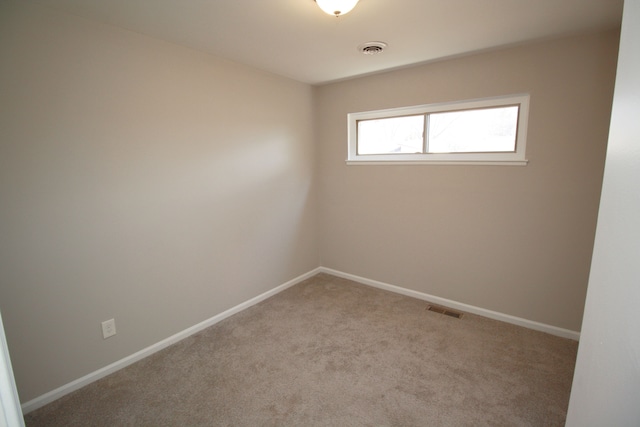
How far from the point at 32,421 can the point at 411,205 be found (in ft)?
10.5

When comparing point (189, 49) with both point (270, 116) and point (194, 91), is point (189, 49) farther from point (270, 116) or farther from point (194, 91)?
point (270, 116)

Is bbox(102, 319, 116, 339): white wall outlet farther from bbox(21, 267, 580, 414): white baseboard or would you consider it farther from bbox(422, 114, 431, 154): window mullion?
bbox(422, 114, 431, 154): window mullion

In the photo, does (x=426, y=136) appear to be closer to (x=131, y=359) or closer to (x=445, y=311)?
(x=445, y=311)

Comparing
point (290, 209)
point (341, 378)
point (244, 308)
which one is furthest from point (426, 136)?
point (244, 308)

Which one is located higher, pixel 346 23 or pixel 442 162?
pixel 346 23

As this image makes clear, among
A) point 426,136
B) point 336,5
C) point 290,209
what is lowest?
point 290,209

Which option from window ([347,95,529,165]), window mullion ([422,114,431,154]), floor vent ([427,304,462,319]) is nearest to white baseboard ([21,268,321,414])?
floor vent ([427,304,462,319])

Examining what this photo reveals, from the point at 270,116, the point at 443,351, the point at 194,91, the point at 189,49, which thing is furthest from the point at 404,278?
the point at 189,49

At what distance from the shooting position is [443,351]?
2279mm

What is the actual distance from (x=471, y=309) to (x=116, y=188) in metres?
3.15

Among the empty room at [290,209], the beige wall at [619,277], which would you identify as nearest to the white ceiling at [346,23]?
the empty room at [290,209]

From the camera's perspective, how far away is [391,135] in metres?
3.24

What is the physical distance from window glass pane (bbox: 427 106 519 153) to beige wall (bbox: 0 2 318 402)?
1.66 metres

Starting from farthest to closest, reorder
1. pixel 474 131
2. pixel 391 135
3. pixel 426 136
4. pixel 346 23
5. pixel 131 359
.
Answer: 1. pixel 391 135
2. pixel 426 136
3. pixel 474 131
4. pixel 131 359
5. pixel 346 23
